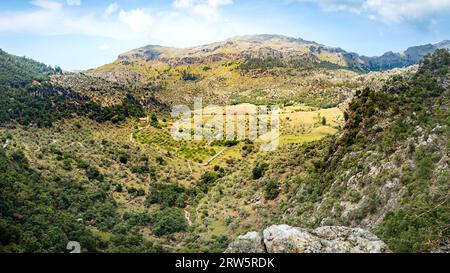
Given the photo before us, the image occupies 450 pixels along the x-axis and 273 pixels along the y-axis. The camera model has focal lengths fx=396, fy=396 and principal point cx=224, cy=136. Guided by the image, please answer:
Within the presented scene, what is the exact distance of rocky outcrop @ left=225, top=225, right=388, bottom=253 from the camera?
1123 centimetres

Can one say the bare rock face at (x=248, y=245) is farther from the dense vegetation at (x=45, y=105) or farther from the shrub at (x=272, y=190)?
the dense vegetation at (x=45, y=105)

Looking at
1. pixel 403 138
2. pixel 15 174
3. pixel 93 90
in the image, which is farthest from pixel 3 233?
pixel 93 90

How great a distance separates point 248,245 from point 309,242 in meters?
1.78

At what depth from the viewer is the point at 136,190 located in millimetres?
71125

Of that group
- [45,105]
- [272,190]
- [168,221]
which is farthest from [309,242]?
[45,105]

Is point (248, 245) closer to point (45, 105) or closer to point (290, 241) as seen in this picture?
point (290, 241)

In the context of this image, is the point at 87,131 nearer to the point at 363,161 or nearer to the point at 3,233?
the point at 3,233

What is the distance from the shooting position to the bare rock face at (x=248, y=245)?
37.9 ft

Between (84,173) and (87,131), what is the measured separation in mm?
33230

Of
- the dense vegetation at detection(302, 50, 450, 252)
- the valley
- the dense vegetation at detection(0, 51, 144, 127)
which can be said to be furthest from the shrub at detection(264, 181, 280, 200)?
the dense vegetation at detection(0, 51, 144, 127)

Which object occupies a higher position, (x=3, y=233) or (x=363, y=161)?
(x=363, y=161)

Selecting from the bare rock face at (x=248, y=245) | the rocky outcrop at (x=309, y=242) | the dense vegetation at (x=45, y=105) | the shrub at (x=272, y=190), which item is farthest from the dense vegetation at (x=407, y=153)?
the dense vegetation at (x=45, y=105)

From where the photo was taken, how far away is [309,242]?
11453 mm

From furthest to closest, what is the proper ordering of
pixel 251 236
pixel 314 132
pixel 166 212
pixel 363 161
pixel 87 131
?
pixel 87 131 → pixel 314 132 → pixel 166 212 → pixel 363 161 → pixel 251 236
